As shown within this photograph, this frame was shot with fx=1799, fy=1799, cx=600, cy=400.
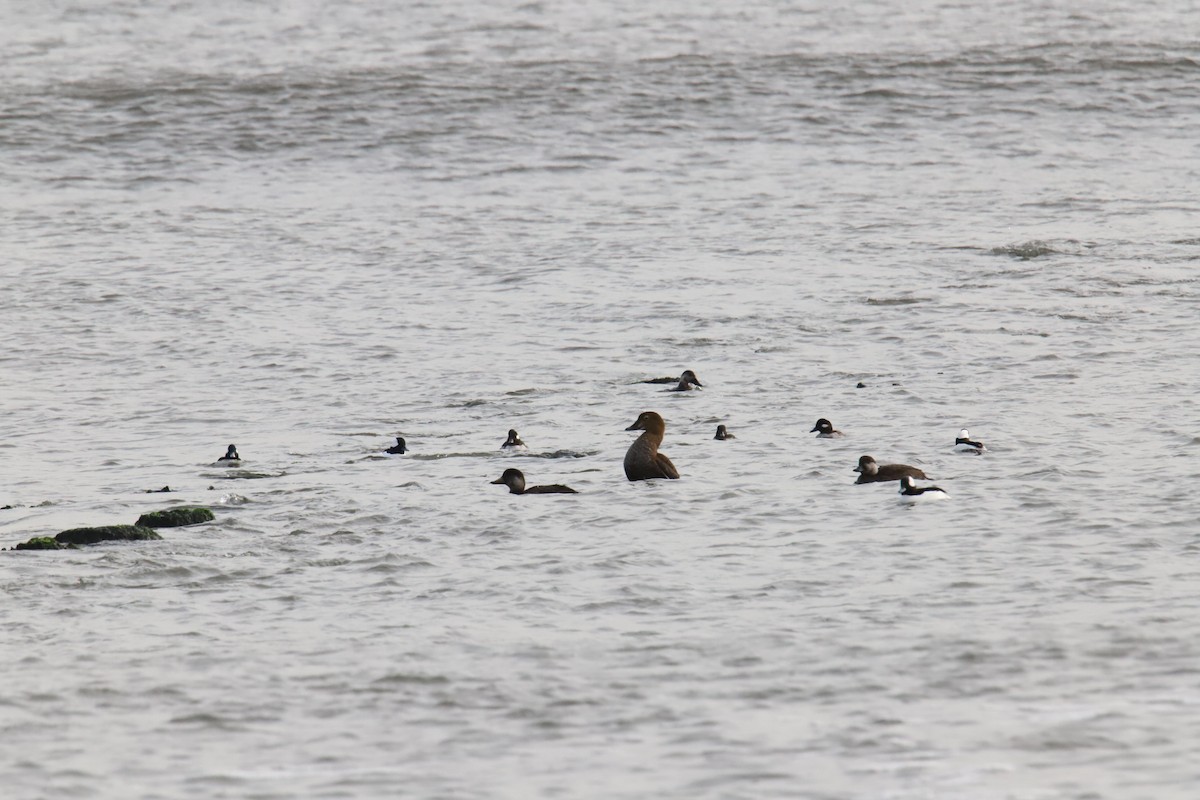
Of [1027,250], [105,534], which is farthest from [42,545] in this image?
[1027,250]

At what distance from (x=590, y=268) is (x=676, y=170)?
30.6 ft

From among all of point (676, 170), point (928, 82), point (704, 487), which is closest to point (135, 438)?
point (704, 487)

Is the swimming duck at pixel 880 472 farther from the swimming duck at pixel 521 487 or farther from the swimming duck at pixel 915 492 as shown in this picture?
the swimming duck at pixel 521 487

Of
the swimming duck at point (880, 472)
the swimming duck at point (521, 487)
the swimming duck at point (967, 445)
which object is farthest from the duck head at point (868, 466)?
the swimming duck at point (521, 487)

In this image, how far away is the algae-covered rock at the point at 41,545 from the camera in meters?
16.4

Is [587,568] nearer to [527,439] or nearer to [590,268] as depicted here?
[527,439]

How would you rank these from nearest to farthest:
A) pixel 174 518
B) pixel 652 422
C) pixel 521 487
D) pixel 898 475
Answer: pixel 174 518 → pixel 898 475 → pixel 521 487 → pixel 652 422

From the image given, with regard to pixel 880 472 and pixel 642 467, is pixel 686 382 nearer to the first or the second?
pixel 642 467

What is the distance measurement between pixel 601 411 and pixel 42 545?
8436mm

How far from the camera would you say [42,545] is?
16422mm

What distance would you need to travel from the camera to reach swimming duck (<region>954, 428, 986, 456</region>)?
1978 centimetres

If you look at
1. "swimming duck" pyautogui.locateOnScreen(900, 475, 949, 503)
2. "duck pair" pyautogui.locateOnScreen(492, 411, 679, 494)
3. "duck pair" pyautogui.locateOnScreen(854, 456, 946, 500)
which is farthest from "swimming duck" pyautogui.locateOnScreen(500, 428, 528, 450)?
"swimming duck" pyautogui.locateOnScreen(900, 475, 949, 503)

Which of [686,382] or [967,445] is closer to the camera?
[967,445]

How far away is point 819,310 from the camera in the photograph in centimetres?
2820
